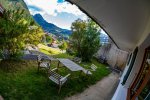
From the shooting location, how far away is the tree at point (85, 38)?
61.5 feet

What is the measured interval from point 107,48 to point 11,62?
15303mm

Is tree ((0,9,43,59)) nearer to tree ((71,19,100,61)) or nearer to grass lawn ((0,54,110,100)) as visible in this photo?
grass lawn ((0,54,110,100))

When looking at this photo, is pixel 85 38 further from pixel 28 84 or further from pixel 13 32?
pixel 28 84

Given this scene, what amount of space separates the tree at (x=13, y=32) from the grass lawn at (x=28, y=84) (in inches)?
25.6

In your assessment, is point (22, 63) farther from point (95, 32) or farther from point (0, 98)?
point (95, 32)

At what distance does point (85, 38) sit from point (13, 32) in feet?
34.4

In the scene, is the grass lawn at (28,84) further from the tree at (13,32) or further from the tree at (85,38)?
the tree at (85,38)

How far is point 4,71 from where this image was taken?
336 inches

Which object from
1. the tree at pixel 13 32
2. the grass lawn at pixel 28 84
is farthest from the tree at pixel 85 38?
the tree at pixel 13 32

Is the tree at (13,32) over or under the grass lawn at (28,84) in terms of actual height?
over

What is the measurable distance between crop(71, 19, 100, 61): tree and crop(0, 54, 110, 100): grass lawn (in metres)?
7.95

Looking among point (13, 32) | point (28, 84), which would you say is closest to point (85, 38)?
point (13, 32)

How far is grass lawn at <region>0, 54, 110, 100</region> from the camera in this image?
704 cm

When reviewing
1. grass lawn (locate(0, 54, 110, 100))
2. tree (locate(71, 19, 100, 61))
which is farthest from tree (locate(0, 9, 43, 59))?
tree (locate(71, 19, 100, 61))
